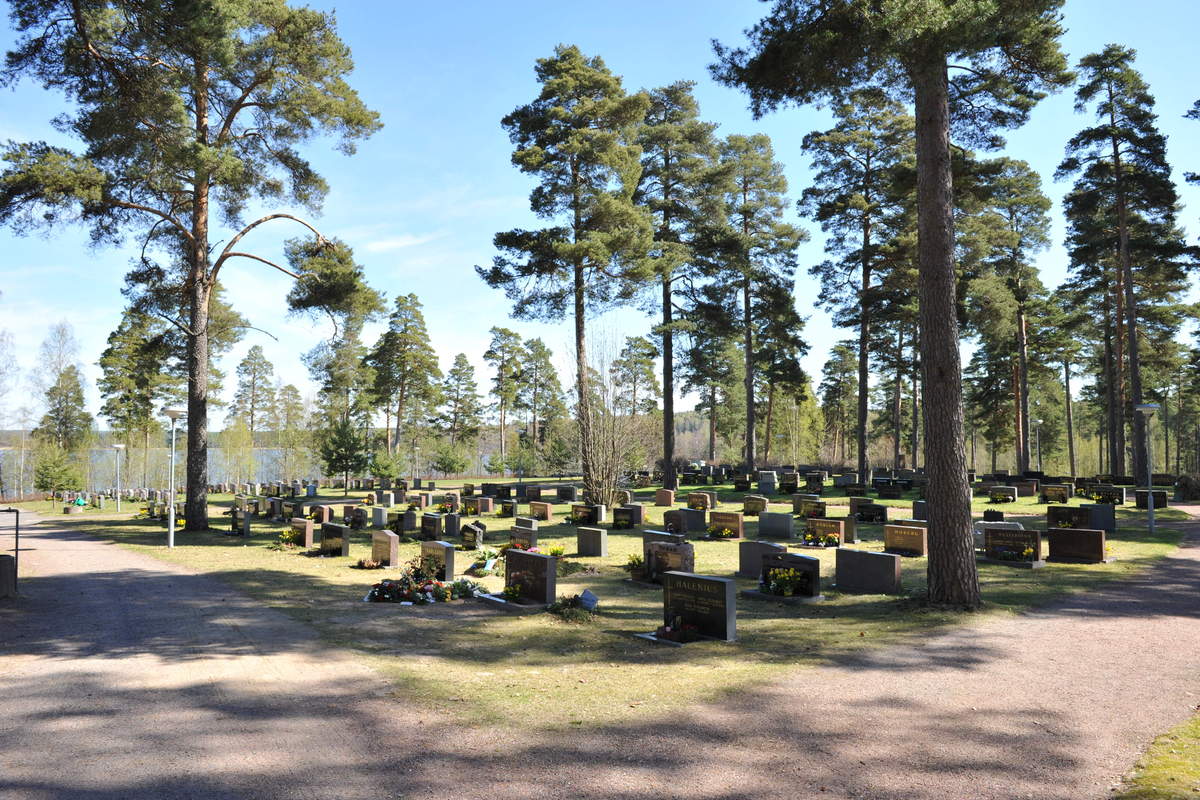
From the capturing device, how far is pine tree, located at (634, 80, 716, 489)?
31.2 m

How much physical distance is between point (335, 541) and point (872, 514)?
1662 centimetres

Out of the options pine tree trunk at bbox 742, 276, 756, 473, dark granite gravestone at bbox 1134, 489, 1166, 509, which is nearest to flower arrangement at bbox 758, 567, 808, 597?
dark granite gravestone at bbox 1134, 489, 1166, 509

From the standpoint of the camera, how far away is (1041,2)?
9008 millimetres

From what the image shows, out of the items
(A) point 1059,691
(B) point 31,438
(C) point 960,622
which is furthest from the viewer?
(B) point 31,438

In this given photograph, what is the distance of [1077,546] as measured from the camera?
15.2m

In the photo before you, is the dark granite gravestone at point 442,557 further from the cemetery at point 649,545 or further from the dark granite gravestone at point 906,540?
the dark granite gravestone at point 906,540

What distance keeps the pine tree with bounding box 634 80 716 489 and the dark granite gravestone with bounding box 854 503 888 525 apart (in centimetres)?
1107

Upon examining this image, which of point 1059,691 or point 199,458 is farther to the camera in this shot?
point 199,458

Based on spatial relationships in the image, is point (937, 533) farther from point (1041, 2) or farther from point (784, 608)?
point (1041, 2)

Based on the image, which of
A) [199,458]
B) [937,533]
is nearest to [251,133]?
[199,458]

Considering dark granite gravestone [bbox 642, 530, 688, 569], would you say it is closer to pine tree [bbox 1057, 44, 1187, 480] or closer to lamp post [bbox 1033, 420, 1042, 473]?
pine tree [bbox 1057, 44, 1187, 480]

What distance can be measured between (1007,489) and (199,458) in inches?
1190

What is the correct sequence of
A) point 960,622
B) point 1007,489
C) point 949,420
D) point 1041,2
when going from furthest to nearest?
point 1007,489, point 949,420, point 960,622, point 1041,2

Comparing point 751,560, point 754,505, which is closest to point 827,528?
point 751,560
